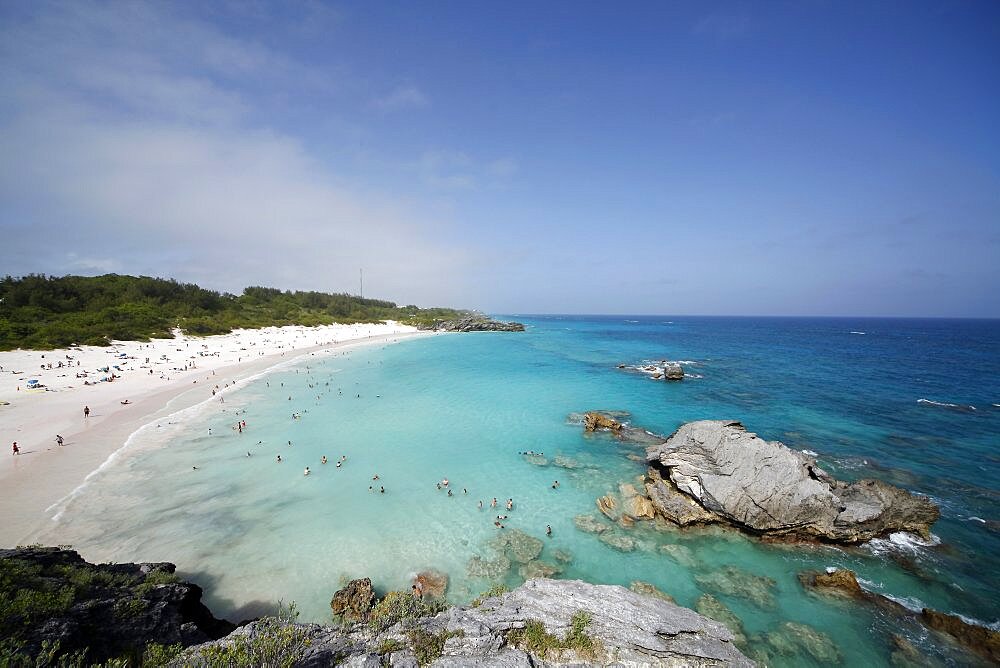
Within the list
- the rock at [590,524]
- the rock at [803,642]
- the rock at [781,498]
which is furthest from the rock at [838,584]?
the rock at [590,524]

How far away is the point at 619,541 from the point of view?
1559 cm

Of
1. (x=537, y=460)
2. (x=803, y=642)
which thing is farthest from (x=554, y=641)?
(x=537, y=460)

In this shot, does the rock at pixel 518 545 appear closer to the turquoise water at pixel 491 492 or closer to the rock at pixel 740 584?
the turquoise water at pixel 491 492

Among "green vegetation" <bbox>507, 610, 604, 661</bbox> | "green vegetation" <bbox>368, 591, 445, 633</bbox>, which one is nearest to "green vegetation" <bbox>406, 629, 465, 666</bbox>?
"green vegetation" <bbox>368, 591, 445, 633</bbox>

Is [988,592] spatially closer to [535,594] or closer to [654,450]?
[654,450]

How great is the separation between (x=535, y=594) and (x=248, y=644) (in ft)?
21.2

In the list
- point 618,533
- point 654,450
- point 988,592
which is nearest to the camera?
point 988,592

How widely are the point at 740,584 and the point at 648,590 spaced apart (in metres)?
3.78

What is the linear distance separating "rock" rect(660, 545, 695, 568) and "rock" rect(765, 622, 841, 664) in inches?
126

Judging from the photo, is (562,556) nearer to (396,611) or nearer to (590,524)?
(590,524)

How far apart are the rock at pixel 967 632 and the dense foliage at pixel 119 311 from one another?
76.2m

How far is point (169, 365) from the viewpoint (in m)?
44.2

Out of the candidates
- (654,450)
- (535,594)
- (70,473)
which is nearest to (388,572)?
(535,594)

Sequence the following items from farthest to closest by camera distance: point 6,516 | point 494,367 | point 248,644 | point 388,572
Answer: point 494,367 → point 6,516 → point 388,572 → point 248,644
